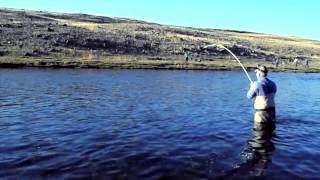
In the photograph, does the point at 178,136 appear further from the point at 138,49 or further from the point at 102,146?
the point at 138,49

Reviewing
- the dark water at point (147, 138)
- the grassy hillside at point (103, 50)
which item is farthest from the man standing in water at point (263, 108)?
the grassy hillside at point (103, 50)

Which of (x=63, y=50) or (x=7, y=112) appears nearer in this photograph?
(x=7, y=112)

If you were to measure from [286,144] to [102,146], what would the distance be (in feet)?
18.0

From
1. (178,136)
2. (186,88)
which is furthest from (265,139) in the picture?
(186,88)

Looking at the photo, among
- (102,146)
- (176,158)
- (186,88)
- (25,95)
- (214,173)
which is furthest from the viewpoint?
(186,88)

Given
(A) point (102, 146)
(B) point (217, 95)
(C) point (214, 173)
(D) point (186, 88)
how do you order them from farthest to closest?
(D) point (186, 88)
(B) point (217, 95)
(A) point (102, 146)
(C) point (214, 173)

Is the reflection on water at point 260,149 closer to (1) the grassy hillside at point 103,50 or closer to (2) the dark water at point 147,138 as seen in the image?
(2) the dark water at point 147,138

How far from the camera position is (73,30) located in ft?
267

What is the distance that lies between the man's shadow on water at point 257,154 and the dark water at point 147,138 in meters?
0.03

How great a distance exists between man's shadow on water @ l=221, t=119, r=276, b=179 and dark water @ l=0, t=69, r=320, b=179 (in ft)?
0.09

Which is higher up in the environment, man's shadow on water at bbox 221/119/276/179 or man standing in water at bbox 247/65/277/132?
man standing in water at bbox 247/65/277/132

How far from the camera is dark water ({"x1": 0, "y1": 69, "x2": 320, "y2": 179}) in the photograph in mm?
11555

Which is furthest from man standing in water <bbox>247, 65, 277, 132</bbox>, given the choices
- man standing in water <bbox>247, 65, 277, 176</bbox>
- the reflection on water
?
the reflection on water

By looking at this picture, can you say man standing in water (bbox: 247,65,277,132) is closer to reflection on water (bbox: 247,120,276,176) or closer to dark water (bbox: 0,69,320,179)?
reflection on water (bbox: 247,120,276,176)
